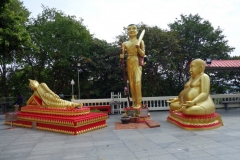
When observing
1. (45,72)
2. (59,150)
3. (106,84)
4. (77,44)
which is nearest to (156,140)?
(59,150)

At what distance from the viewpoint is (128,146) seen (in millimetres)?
4656

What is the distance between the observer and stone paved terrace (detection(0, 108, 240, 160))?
3.95 metres

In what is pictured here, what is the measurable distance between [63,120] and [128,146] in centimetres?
257

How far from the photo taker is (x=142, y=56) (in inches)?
335

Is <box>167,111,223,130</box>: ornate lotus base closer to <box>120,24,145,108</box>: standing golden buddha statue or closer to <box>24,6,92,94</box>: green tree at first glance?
<box>120,24,145,108</box>: standing golden buddha statue

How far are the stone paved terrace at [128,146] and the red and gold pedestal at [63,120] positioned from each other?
10.8 inches

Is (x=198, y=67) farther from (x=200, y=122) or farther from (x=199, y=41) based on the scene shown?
(x=199, y=41)

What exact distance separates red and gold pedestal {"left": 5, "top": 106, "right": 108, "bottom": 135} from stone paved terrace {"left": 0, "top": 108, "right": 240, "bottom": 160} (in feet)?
0.90

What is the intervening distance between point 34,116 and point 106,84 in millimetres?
7381

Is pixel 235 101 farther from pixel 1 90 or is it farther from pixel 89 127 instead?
pixel 1 90

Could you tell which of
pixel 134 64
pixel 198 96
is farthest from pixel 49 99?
pixel 198 96

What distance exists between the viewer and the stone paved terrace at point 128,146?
12.9 feet

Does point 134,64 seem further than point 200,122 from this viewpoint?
Yes

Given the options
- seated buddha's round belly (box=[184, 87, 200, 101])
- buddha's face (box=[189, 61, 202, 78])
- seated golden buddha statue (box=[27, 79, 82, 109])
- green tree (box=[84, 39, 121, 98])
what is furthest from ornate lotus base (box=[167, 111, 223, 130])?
green tree (box=[84, 39, 121, 98])
